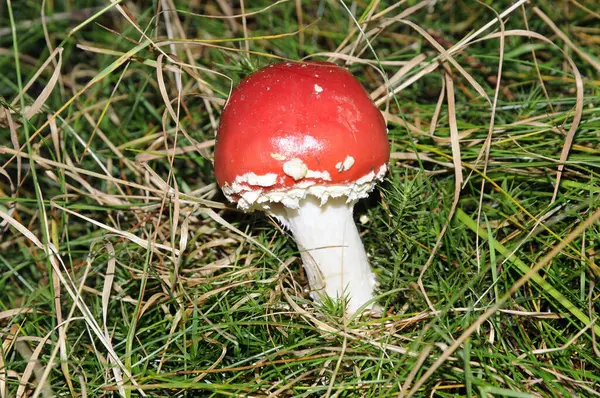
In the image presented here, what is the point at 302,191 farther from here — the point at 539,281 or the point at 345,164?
the point at 539,281

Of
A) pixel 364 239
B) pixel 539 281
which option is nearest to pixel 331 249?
pixel 364 239

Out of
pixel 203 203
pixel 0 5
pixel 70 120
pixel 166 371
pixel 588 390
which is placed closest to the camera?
pixel 588 390

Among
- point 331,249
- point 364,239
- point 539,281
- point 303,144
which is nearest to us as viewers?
point 303,144

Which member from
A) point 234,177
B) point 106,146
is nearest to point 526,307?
point 234,177

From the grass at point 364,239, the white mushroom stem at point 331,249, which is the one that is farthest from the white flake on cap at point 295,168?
the grass at point 364,239

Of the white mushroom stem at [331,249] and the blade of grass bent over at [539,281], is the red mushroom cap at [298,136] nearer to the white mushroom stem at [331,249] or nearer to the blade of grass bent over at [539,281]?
the white mushroom stem at [331,249]

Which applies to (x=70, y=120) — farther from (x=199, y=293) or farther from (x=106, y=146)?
(x=199, y=293)

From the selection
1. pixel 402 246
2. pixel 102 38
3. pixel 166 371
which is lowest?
pixel 166 371
